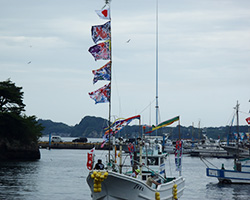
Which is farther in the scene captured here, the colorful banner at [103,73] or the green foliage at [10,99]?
the green foliage at [10,99]

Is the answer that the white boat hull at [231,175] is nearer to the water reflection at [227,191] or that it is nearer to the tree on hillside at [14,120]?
the water reflection at [227,191]

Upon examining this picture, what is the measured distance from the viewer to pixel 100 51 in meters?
32.5

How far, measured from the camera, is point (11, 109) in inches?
3548

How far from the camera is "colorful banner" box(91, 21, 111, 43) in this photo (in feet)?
107

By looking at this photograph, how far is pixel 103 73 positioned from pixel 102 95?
1.52 metres

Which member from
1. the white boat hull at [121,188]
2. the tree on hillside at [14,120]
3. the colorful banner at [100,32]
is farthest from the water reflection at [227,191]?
the tree on hillside at [14,120]


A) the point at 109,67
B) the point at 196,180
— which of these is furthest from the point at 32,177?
the point at 109,67

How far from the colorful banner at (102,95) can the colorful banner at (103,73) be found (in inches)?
25.0

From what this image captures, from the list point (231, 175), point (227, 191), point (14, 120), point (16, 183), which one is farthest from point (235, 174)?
point (14, 120)

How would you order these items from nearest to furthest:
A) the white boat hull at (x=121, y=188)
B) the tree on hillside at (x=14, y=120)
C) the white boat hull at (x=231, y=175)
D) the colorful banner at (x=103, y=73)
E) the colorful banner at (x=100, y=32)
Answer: the white boat hull at (x=121, y=188)
the colorful banner at (x=100, y=32)
the colorful banner at (x=103, y=73)
the white boat hull at (x=231, y=175)
the tree on hillside at (x=14, y=120)

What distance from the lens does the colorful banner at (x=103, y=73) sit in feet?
108

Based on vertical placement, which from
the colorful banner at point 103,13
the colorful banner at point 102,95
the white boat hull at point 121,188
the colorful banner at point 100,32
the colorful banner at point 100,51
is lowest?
the white boat hull at point 121,188

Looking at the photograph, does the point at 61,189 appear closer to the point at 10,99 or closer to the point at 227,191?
the point at 227,191

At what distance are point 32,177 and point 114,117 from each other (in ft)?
87.8
